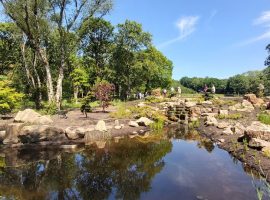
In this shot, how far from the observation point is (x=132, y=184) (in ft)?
34.7

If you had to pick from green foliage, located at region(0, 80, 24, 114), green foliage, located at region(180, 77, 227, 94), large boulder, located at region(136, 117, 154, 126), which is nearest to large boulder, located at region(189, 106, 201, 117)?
large boulder, located at region(136, 117, 154, 126)

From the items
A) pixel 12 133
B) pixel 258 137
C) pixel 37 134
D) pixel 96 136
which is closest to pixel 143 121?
pixel 96 136

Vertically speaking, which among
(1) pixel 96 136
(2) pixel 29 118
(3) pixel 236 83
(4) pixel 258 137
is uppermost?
(3) pixel 236 83

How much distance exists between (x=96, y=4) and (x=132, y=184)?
87.6 ft

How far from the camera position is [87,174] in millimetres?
11742

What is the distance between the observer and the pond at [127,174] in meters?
9.71

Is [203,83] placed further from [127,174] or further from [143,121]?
[127,174]

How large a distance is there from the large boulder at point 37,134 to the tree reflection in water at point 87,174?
7.98 ft

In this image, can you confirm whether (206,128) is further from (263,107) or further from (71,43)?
(71,43)

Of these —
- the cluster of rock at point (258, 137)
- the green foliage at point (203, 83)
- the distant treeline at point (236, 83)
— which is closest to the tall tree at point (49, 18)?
the cluster of rock at point (258, 137)

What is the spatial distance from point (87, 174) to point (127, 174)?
1579mm

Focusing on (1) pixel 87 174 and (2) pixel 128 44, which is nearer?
(1) pixel 87 174

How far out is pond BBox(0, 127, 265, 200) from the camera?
31.9ft

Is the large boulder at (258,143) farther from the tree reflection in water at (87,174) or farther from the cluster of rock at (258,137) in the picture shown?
the tree reflection in water at (87,174)
